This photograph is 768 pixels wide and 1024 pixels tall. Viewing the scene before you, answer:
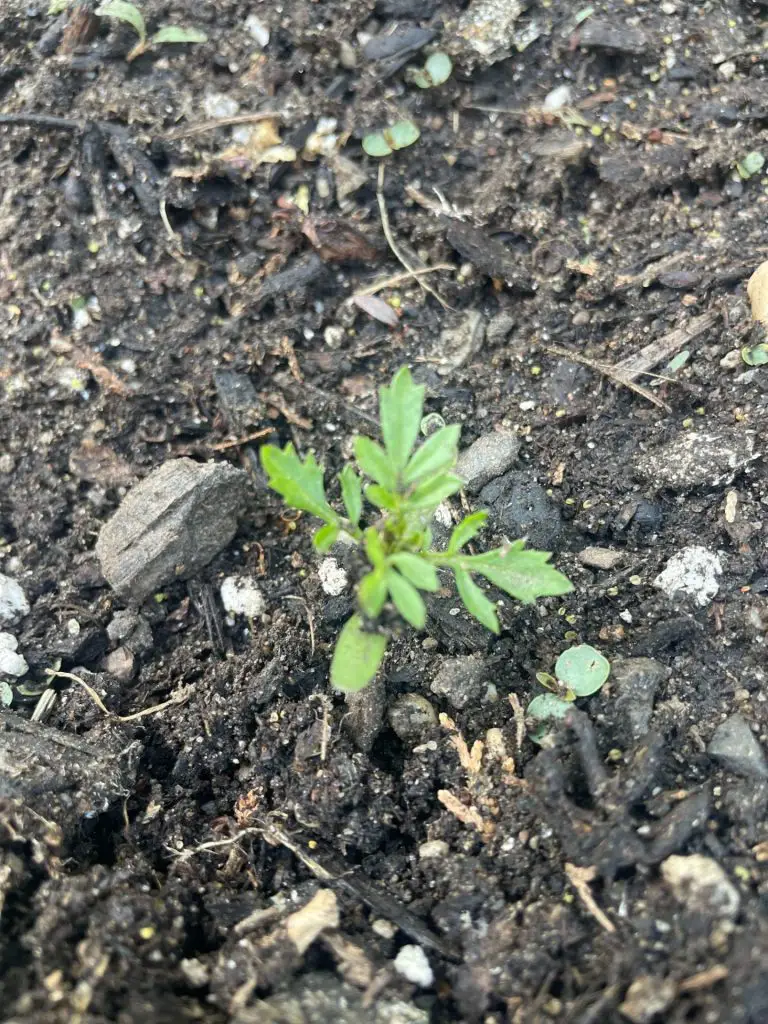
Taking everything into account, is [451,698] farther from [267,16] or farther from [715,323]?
[267,16]

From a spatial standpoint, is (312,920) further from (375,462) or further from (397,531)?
(375,462)

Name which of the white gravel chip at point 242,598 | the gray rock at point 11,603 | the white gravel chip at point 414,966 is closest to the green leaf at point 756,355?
the white gravel chip at point 242,598

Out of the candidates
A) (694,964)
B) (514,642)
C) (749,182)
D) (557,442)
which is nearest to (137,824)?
(514,642)

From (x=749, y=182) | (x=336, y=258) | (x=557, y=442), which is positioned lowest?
(x=557, y=442)

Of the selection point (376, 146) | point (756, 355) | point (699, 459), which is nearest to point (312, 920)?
point (699, 459)

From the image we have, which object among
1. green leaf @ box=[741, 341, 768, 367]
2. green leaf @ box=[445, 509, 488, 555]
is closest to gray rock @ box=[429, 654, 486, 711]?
green leaf @ box=[445, 509, 488, 555]
